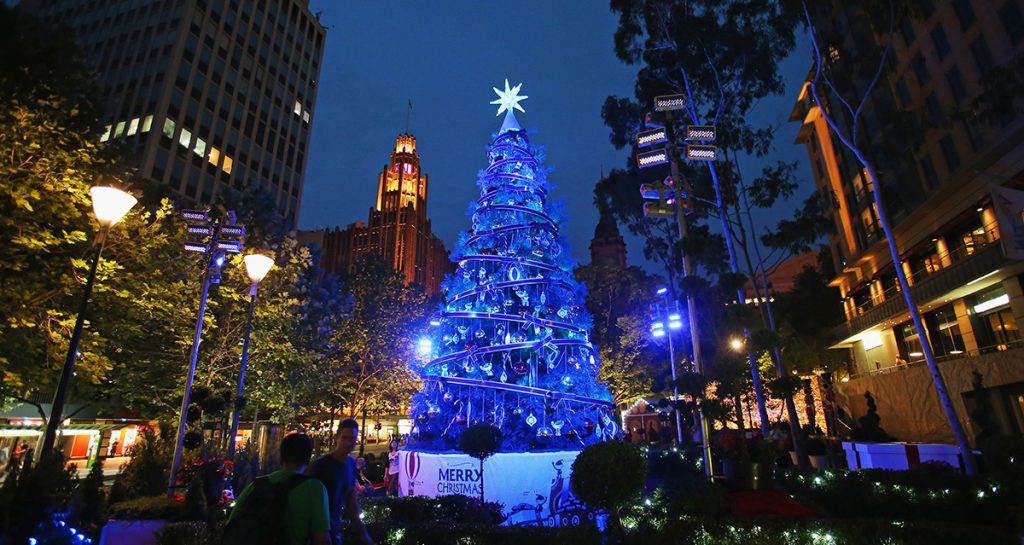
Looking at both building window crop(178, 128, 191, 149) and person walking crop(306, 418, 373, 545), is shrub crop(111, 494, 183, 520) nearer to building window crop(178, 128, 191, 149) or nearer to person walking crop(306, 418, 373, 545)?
person walking crop(306, 418, 373, 545)

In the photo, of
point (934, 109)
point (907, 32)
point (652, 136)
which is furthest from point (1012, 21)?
point (652, 136)

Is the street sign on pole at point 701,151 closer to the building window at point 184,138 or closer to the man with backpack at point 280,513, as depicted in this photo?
the man with backpack at point 280,513

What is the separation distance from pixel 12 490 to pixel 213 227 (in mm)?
6585

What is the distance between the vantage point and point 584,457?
20.8 ft

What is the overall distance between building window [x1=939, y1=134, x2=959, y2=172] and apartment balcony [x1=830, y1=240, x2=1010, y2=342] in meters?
3.83

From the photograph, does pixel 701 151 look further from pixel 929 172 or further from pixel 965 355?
pixel 965 355

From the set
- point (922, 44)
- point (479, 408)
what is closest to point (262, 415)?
point (479, 408)

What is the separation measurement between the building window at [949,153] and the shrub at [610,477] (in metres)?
23.3

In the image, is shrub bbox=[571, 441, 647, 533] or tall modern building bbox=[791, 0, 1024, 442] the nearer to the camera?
shrub bbox=[571, 441, 647, 533]

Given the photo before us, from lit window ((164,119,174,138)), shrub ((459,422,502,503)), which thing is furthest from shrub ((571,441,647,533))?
lit window ((164,119,174,138))

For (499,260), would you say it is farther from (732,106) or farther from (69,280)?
(732,106)

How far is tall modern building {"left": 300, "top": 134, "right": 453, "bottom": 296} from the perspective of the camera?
110 m

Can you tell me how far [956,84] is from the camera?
67.3 ft

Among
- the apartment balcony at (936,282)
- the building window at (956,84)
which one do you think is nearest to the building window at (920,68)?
the building window at (956,84)
